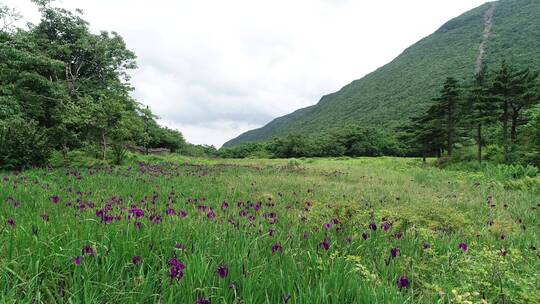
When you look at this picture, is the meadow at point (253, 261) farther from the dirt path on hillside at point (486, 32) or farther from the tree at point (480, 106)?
the dirt path on hillside at point (486, 32)

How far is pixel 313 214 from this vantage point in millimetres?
3809

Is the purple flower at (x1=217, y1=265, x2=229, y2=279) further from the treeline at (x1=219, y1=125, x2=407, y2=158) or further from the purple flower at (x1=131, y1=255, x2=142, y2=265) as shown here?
the treeline at (x1=219, y1=125, x2=407, y2=158)

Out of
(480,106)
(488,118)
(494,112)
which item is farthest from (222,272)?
(494,112)

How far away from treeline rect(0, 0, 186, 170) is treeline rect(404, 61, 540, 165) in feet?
74.4

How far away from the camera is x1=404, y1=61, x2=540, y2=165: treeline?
A: 18666 millimetres

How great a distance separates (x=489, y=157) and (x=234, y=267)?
25879 mm

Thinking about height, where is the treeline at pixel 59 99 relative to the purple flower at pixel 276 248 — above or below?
above

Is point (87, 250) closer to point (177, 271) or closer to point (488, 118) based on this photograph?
point (177, 271)

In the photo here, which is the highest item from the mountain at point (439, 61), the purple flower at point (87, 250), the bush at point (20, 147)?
the mountain at point (439, 61)

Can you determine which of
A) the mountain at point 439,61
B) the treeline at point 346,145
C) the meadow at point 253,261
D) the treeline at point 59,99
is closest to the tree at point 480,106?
the meadow at point 253,261

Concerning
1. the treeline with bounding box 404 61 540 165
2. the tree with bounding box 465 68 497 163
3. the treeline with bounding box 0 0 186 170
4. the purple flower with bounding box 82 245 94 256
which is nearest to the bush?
the treeline with bounding box 0 0 186 170

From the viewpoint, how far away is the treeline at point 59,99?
11234 millimetres

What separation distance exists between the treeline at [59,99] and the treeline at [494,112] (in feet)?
74.4

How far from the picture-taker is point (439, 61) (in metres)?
110
